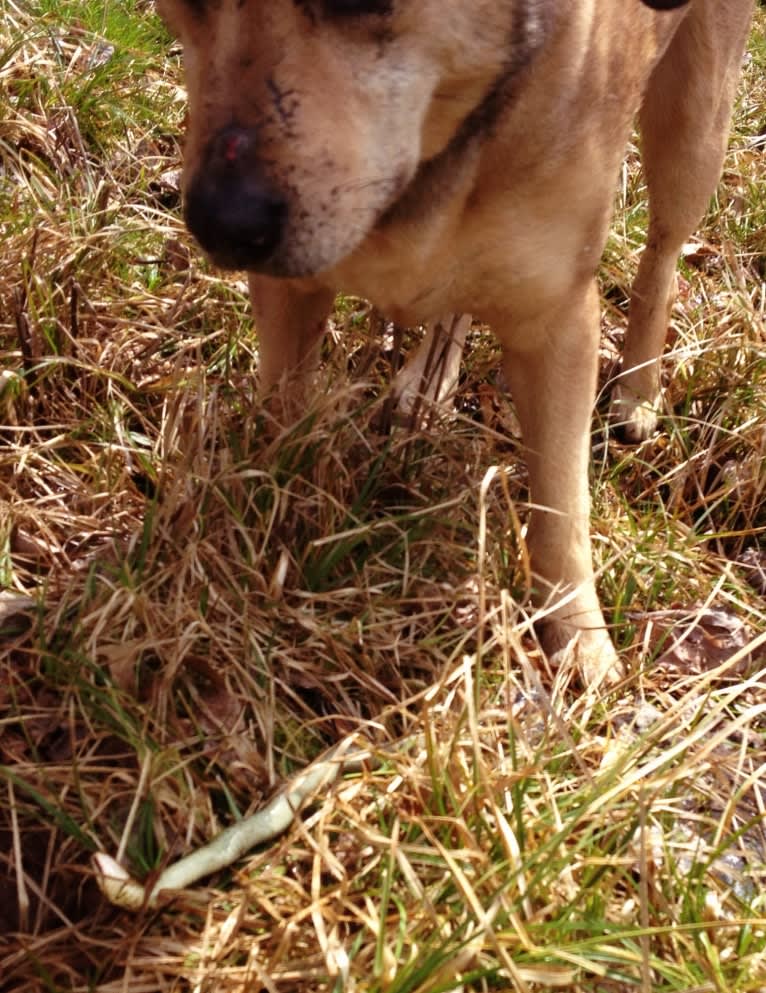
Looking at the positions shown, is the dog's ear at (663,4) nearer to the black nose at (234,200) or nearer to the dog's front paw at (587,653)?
the black nose at (234,200)

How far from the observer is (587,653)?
222 centimetres

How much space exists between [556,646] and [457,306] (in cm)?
68

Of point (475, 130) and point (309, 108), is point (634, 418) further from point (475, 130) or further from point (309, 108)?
point (309, 108)

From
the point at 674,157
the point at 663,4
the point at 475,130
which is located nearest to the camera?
the point at 475,130

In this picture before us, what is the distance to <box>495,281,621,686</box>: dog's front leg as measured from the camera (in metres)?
2.17

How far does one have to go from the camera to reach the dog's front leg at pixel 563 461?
7.12 ft

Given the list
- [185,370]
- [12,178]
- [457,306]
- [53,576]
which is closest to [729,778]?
[457,306]

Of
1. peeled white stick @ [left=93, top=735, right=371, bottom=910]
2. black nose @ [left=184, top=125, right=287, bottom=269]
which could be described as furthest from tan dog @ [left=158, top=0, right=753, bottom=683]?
peeled white stick @ [left=93, top=735, right=371, bottom=910]

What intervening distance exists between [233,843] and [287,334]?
1.06 meters

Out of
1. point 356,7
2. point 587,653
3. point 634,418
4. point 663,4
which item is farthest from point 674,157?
point 356,7

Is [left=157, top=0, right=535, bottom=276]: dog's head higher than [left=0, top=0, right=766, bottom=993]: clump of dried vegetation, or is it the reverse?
[left=157, top=0, right=535, bottom=276]: dog's head

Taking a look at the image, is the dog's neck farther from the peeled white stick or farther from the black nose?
the peeled white stick

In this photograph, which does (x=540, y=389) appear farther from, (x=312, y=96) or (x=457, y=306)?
(x=312, y=96)

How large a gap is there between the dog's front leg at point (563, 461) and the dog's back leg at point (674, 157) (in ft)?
1.88
